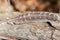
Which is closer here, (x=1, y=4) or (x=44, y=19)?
(x=44, y=19)

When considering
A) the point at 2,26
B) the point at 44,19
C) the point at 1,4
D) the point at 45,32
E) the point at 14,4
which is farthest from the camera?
the point at 14,4

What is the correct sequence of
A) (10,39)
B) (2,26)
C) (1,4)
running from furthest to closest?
(1,4) < (2,26) < (10,39)

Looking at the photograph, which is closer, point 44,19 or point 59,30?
point 59,30

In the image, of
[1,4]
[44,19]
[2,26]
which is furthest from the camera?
[1,4]

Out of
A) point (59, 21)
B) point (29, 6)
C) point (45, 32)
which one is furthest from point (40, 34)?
point (29, 6)

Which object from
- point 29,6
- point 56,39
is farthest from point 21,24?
point 29,6

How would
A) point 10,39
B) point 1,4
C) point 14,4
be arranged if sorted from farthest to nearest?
point 14,4
point 1,4
point 10,39

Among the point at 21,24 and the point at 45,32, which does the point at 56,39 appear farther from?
the point at 21,24

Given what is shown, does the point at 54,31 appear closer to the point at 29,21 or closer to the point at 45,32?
the point at 45,32
